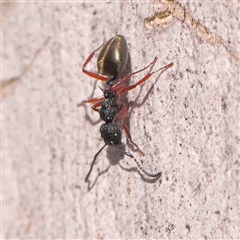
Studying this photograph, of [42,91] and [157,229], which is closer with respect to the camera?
[157,229]

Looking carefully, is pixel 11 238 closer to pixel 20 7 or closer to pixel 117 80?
pixel 117 80

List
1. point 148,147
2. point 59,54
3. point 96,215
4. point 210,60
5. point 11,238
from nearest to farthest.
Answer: point 210,60
point 148,147
point 96,215
point 59,54
point 11,238

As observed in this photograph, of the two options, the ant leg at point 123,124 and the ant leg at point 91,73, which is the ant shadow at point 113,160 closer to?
the ant leg at point 123,124

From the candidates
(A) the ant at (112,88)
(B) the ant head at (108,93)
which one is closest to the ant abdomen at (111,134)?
(A) the ant at (112,88)

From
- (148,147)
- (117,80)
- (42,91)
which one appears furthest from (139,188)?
(42,91)

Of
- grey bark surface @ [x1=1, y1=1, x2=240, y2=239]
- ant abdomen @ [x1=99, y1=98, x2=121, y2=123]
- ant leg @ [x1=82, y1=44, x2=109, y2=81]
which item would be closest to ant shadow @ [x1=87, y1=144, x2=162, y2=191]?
grey bark surface @ [x1=1, y1=1, x2=240, y2=239]

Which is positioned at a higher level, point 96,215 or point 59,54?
point 59,54
